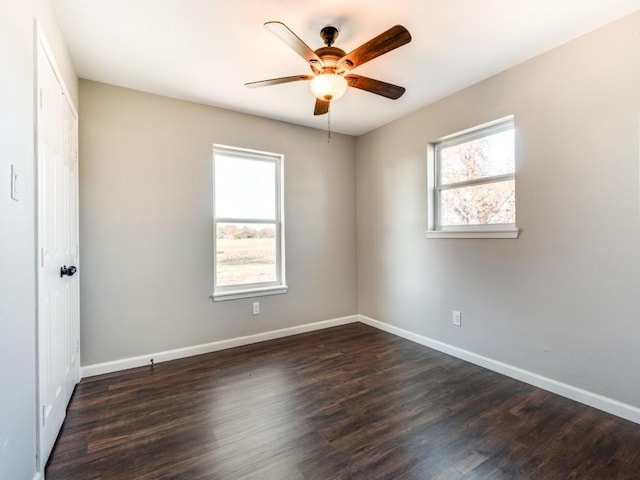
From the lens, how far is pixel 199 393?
7.57ft

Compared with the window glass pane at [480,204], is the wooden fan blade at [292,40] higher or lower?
higher

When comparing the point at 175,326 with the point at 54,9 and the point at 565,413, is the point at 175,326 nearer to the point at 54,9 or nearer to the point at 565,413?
the point at 54,9

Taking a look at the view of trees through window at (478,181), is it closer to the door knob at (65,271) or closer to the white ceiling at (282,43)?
the white ceiling at (282,43)

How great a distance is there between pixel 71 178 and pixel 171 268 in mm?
1075

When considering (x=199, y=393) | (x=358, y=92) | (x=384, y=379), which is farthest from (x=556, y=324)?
(x=199, y=393)

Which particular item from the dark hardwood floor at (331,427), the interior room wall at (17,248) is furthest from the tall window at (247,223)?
the interior room wall at (17,248)

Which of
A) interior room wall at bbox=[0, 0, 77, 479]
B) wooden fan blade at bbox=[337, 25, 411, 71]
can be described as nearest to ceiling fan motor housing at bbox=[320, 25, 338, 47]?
wooden fan blade at bbox=[337, 25, 411, 71]

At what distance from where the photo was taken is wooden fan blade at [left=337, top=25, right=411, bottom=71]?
159 centimetres

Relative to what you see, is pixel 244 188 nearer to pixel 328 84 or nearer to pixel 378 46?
pixel 328 84

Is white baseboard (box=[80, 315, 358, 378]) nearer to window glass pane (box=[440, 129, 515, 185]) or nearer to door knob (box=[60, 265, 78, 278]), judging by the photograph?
door knob (box=[60, 265, 78, 278])

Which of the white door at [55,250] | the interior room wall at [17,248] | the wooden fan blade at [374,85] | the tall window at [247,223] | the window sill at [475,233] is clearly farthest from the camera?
the tall window at [247,223]

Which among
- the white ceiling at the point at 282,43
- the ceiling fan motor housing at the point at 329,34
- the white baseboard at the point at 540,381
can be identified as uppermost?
the white ceiling at the point at 282,43

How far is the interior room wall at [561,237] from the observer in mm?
1952

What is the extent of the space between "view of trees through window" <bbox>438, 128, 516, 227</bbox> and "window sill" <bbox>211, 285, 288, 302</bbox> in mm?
1936
